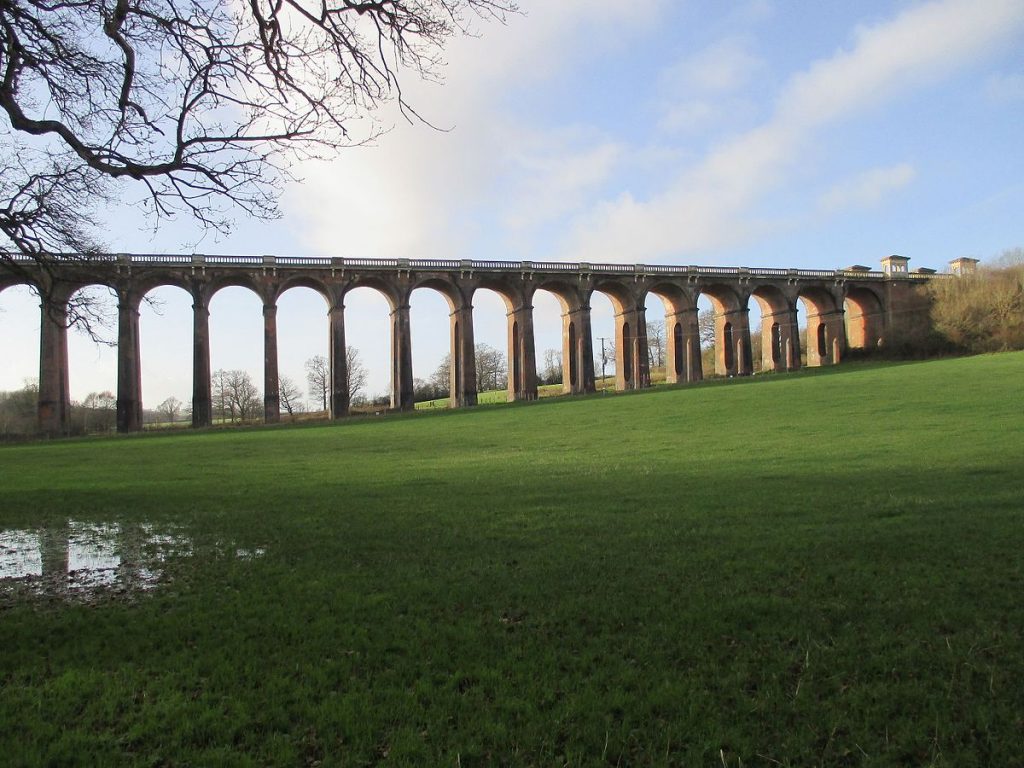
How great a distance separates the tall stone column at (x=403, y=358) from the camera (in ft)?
170

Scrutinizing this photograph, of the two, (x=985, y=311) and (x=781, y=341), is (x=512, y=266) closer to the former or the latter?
(x=781, y=341)

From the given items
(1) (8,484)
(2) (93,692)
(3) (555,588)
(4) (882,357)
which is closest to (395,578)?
(3) (555,588)

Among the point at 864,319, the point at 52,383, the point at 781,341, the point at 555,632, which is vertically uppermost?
the point at 864,319

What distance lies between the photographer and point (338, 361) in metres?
50.9

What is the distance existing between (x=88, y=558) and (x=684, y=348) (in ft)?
187

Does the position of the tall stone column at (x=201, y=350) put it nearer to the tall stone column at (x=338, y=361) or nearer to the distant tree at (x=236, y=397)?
the tall stone column at (x=338, y=361)

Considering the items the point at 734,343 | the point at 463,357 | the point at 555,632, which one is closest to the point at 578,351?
the point at 463,357

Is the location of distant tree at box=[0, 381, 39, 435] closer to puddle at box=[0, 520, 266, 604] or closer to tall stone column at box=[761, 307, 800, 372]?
puddle at box=[0, 520, 266, 604]

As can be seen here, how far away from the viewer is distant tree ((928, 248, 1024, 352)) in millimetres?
56438

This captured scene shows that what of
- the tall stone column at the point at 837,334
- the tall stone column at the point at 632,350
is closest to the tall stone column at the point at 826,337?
the tall stone column at the point at 837,334

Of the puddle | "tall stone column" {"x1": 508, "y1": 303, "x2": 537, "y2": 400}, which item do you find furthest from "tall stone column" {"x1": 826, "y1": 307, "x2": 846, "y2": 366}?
the puddle

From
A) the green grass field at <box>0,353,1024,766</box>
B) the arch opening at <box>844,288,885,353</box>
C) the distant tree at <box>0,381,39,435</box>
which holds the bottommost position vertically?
the green grass field at <box>0,353,1024,766</box>

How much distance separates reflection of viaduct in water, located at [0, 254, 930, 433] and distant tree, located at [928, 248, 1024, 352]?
4.16 metres

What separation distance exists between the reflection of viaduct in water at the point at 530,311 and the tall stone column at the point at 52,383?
76 mm
